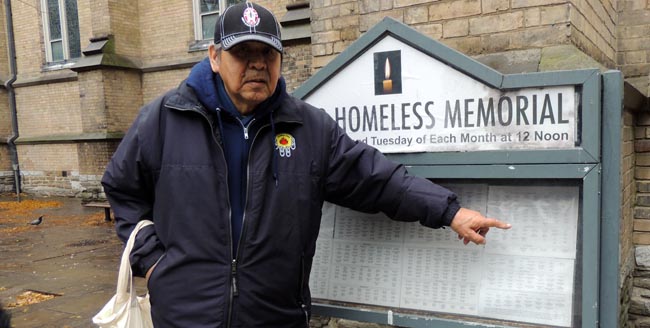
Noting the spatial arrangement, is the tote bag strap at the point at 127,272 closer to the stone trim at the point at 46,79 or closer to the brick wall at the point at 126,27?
the brick wall at the point at 126,27

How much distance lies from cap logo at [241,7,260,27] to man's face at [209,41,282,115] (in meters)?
0.07

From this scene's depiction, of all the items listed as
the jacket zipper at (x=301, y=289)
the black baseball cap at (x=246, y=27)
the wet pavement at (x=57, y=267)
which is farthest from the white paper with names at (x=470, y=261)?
the wet pavement at (x=57, y=267)

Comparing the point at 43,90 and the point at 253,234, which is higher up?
the point at 43,90

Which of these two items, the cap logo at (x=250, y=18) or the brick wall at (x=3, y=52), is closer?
the cap logo at (x=250, y=18)

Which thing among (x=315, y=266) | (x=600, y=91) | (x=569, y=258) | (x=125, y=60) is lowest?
(x=315, y=266)

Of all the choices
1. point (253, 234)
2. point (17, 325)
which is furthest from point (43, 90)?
point (253, 234)

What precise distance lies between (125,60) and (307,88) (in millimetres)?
10400

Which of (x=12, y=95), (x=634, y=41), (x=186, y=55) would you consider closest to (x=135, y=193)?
(x=634, y=41)

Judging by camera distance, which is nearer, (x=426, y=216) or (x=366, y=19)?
(x=426, y=216)

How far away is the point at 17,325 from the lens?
4.19m

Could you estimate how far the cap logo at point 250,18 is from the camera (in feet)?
5.84

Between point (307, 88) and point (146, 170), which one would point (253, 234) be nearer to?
point (146, 170)

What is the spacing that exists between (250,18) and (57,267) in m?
5.63

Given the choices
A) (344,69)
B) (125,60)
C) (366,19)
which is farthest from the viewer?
(125,60)
